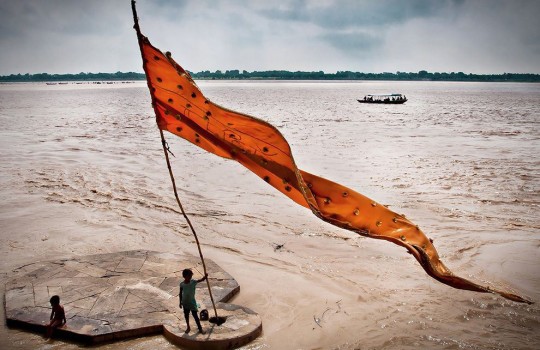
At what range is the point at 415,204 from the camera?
12.5 meters

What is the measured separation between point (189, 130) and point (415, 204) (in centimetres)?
1040

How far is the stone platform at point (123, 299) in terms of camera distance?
5661 mm

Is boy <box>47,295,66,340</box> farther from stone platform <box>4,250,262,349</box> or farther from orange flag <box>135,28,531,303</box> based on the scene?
orange flag <box>135,28,531,303</box>

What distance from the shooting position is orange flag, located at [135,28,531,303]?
3.19 meters

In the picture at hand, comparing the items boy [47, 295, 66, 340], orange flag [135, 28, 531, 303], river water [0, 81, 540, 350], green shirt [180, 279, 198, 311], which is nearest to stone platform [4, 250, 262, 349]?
boy [47, 295, 66, 340]

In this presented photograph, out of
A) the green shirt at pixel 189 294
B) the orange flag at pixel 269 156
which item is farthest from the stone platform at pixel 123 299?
the orange flag at pixel 269 156

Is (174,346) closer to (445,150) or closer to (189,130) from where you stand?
(189,130)

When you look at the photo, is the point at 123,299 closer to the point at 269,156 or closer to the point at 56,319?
the point at 56,319

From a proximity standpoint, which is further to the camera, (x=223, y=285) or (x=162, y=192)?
(x=162, y=192)

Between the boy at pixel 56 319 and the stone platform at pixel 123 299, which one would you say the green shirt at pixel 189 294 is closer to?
the stone platform at pixel 123 299

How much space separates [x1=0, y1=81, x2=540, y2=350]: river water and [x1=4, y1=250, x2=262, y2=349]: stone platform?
0.21m

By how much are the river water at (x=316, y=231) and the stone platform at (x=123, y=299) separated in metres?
0.21

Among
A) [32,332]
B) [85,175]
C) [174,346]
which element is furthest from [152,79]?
[85,175]

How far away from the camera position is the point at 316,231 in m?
10.6
